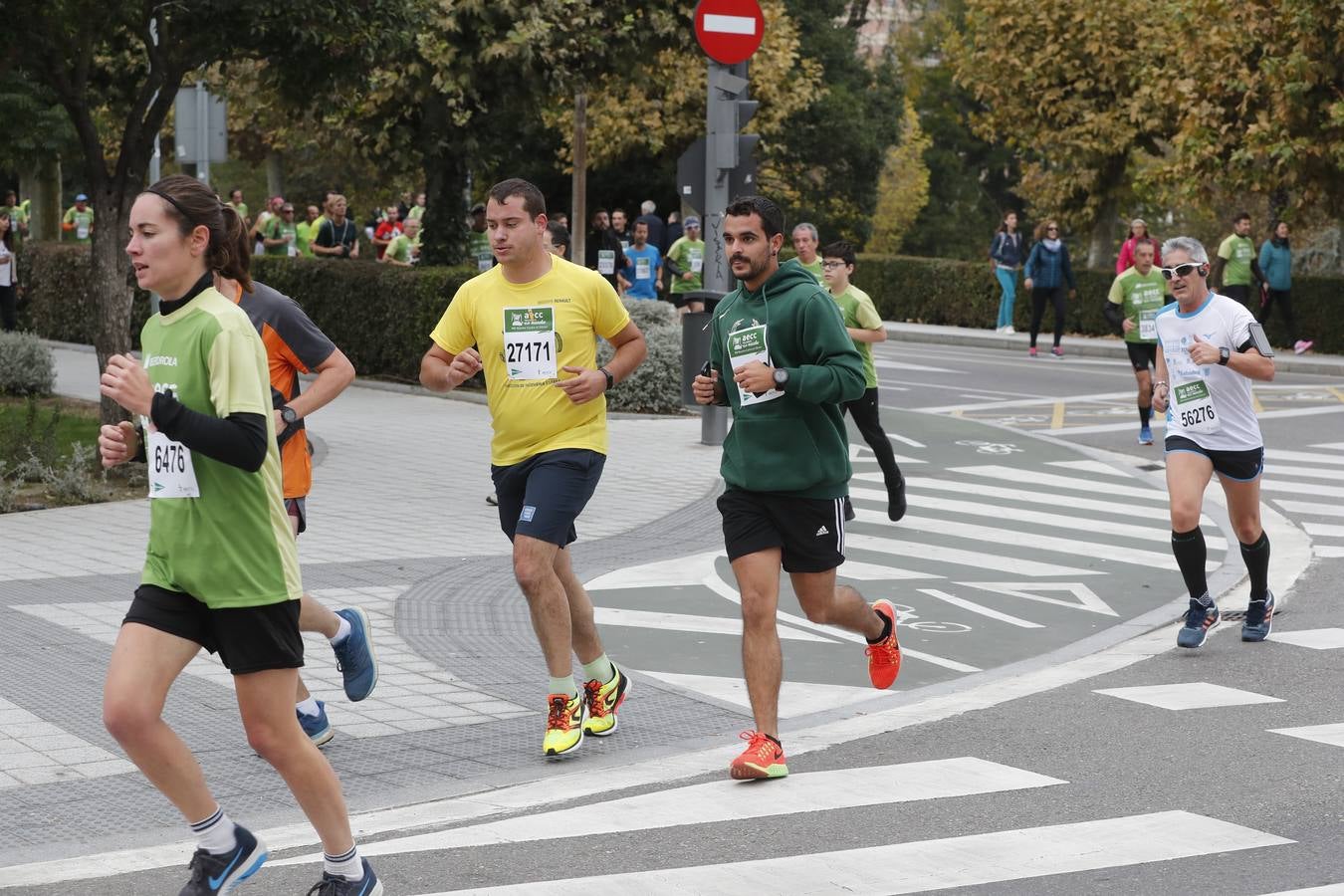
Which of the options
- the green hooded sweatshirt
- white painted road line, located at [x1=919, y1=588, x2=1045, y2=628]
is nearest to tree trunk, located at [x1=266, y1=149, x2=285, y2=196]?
white painted road line, located at [x1=919, y1=588, x2=1045, y2=628]

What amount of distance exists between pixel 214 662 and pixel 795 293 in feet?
9.99

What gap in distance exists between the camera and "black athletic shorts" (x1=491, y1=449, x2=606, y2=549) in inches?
259

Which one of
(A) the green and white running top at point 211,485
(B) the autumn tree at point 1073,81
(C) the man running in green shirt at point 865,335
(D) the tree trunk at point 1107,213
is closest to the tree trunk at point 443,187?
(C) the man running in green shirt at point 865,335

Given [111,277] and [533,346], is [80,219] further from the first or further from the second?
[533,346]

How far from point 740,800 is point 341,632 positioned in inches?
59.7

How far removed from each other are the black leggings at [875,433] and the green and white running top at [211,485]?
8033 mm

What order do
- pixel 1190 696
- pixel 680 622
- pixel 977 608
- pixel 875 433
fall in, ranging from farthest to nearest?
pixel 875 433, pixel 977 608, pixel 680 622, pixel 1190 696

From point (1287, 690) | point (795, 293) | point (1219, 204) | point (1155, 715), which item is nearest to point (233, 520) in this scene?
point (795, 293)

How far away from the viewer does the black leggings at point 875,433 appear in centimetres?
1230

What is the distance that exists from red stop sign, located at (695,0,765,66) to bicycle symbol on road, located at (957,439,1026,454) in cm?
403

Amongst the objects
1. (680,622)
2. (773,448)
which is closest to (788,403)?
(773,448)

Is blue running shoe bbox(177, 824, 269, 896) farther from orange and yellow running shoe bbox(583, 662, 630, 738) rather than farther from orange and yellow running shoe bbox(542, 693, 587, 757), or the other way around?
orange and yellow running shoe bbox(583, 662, 630, 738)

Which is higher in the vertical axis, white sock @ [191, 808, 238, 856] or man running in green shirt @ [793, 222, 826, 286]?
man running in green shirt @ [793, 222, 826, 286]

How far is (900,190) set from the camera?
212 ft
